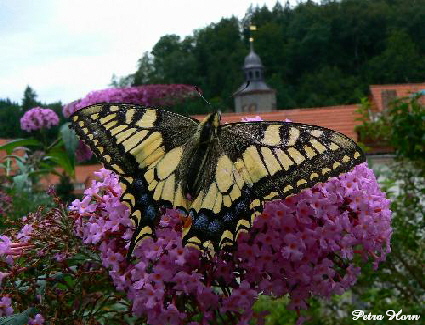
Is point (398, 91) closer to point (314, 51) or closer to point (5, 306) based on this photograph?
point (5, 306)

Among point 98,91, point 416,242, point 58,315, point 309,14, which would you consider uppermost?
point 309,14

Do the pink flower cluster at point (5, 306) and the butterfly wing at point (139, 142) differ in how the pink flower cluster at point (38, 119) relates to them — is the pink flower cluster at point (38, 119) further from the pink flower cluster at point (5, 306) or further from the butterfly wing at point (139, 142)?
the pink flower cluster at point (5, 306)

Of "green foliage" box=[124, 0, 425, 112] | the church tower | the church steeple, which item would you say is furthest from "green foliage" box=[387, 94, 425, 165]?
the church steeple

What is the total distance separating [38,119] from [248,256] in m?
5.51

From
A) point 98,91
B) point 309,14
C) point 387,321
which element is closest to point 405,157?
point 387,321

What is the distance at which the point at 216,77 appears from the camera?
27.4m

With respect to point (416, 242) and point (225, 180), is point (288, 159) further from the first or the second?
point (416, 242)

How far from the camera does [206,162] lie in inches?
55.3

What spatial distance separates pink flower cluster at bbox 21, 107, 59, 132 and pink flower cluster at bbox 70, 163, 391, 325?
5.14 metres

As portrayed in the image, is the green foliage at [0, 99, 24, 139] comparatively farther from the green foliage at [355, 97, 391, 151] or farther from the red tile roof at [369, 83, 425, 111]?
the green foliage at [355, 97, 391, 151]

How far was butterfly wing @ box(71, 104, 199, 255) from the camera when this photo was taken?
1403mm

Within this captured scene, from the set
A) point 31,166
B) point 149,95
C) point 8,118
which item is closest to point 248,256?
point 31,166

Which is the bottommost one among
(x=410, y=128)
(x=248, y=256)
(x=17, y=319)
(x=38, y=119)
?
(x=17, y=319)

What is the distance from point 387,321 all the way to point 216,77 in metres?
24.9
